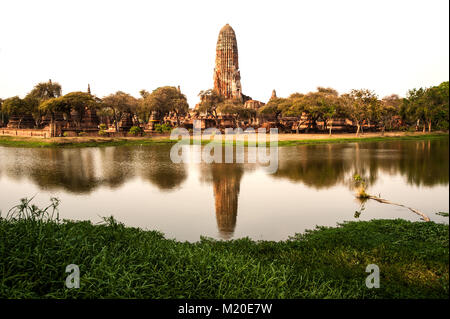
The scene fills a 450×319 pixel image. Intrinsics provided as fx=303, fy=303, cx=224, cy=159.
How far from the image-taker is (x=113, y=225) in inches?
250

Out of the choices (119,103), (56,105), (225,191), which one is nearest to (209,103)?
(119,103)

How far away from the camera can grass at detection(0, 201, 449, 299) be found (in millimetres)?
3359

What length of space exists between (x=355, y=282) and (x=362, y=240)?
193 cm

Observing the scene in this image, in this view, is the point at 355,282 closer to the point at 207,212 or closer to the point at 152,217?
the point at 207,212

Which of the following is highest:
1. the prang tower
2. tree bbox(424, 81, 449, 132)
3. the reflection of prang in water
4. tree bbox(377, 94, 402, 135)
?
the prang tower

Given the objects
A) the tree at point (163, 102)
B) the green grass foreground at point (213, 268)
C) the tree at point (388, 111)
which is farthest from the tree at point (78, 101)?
the green grass foreground at point (213, 268)

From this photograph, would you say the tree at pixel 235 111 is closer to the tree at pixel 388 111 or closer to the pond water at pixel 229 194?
the tree at pixel 388 111

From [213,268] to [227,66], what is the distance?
295ft

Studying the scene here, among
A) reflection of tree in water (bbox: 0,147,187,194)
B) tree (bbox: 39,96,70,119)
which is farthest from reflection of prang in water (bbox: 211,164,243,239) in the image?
tree (bbox: 39,96,70,119)

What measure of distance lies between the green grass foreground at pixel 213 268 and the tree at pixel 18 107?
170ft

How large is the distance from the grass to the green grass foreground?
0.04ft

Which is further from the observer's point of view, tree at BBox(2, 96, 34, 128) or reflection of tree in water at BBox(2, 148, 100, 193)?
tree at BBox(2, 96, 34, 128)

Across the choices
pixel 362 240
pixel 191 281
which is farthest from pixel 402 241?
pixel 191 281

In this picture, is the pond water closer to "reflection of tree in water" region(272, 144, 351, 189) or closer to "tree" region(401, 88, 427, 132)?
"reflection of tree in water" region(272, 144, 351, 189)
